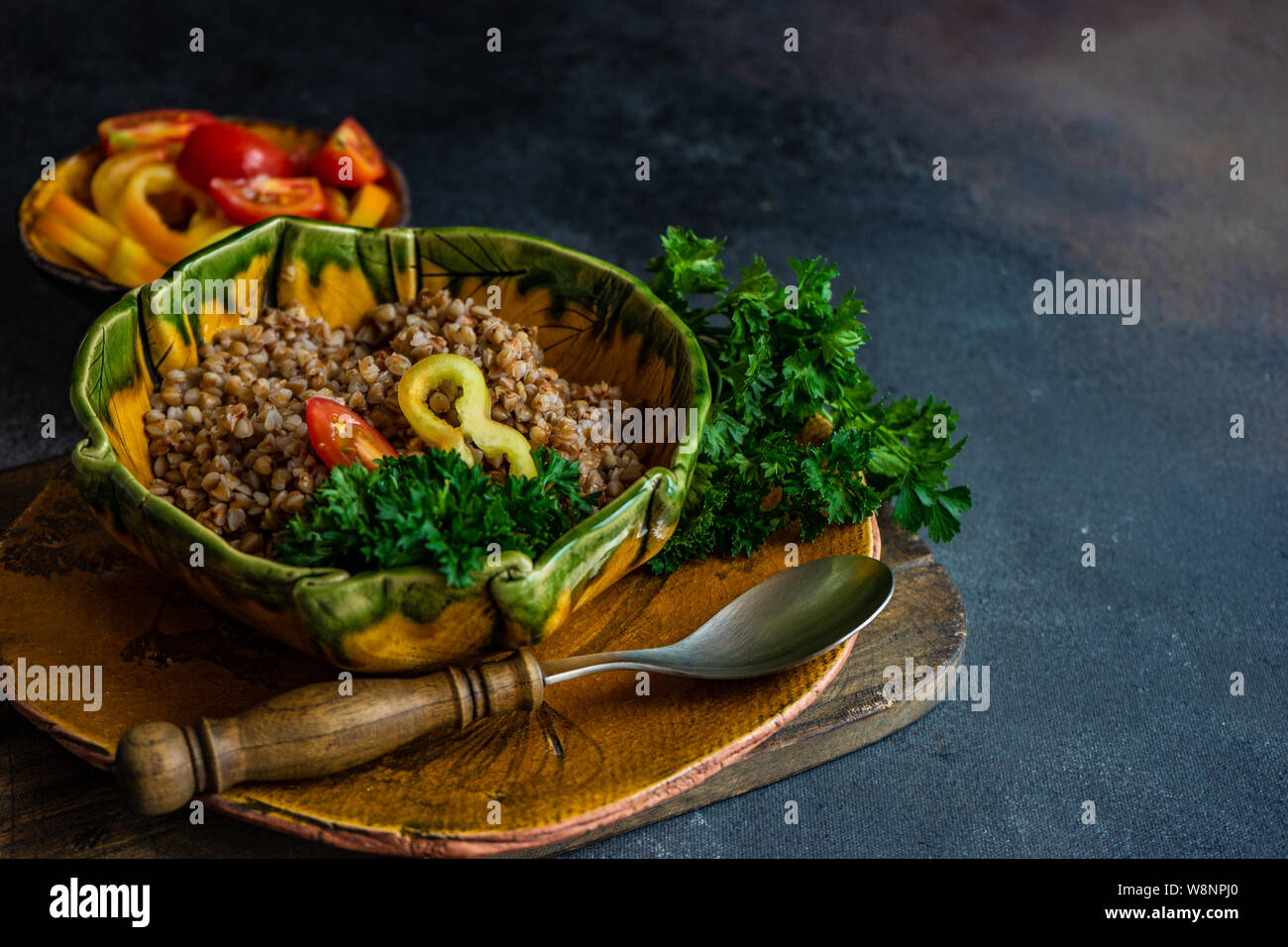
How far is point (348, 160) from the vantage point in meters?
3.32

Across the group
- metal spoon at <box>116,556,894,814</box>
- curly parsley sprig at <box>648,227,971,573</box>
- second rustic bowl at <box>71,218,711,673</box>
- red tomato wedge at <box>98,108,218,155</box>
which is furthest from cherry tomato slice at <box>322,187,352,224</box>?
metal spoon at <box>116,556,894,814</box>

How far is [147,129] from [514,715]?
234 cm

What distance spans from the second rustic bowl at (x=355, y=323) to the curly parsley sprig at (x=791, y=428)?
0.17 meters

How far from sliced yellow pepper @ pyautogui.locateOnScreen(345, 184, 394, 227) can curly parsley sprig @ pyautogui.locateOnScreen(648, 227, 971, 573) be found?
109 centimetres

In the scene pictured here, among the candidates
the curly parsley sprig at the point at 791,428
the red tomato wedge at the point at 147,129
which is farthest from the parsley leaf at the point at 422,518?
the red tomato wedge at the point at 147,129

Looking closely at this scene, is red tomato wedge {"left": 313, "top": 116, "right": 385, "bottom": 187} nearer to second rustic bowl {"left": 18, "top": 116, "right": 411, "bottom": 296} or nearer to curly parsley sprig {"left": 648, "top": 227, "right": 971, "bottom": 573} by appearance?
second rustic bowl {"left": 18, "top": 116, "right": 411, "bottom": 296}

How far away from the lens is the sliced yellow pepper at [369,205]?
331 centimetres

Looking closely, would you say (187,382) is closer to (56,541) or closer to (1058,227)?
(56,541)

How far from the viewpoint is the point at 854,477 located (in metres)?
2.35

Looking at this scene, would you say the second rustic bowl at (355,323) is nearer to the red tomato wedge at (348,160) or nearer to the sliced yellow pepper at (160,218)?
the sliced yellow pepper at (160,218)

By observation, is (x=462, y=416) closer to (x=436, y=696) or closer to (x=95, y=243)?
(x=436, y=696)

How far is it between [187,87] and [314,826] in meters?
3.86

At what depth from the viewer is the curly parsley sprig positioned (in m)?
2.32

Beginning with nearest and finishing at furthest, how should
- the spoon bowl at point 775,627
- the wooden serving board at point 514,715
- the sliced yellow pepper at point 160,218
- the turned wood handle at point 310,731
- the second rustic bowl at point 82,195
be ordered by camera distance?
the turned wood handle at point 310,731, the wooden serving board at point 514,715, the spoon bowl at point 775,627, the second rustic bowl at point 82,195, the sliced yellow pepper at point 160,218
